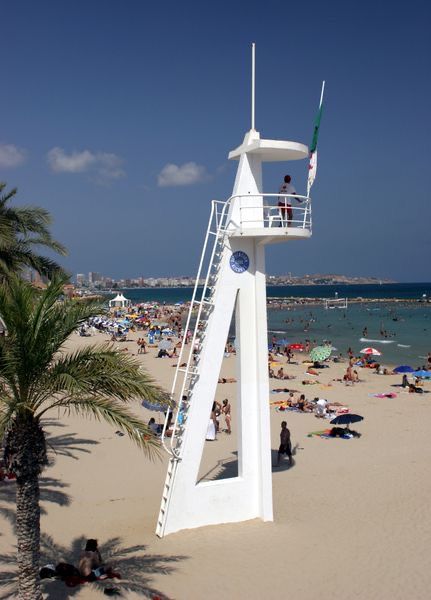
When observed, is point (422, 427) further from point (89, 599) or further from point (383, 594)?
point (89, 599)

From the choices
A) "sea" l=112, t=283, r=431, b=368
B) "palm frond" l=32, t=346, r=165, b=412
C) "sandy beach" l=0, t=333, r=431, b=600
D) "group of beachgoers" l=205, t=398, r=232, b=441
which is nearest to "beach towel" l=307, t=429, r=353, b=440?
"sandy beach" l=0, t=333, r=431, b=600

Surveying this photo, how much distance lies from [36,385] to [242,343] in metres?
4.48

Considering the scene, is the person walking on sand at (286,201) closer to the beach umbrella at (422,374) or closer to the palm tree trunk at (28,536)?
the palm tree trunk at (28,536)

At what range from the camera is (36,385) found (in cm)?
710

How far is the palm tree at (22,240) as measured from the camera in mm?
14500

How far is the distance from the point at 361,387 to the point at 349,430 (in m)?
10.1

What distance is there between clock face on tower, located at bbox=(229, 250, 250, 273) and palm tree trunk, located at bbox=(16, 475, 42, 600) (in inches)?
200

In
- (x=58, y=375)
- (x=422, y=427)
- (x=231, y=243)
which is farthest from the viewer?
(x=422, y=427)

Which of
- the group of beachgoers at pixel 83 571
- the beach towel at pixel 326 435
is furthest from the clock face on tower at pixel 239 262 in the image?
the beach towel at pixel 326 435

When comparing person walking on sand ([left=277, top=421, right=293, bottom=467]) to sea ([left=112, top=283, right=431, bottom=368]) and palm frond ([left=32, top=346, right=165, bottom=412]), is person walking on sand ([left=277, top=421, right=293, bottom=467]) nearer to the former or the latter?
palm frond ([left=32, top=346, right=165, bottom=412])

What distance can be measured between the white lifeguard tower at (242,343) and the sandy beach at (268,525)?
46 cm

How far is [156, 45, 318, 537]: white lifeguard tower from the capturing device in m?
10.4

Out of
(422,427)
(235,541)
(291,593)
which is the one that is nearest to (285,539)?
(235,541)

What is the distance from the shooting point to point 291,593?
27.6 feet
